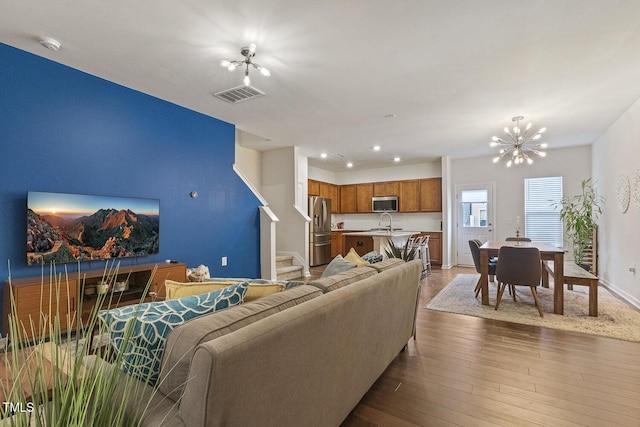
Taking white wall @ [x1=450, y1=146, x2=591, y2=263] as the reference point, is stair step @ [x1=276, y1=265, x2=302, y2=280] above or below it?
below

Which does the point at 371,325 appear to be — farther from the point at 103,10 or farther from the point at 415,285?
the point at 103,10

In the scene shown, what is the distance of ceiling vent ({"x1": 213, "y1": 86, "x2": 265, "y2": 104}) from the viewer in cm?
354

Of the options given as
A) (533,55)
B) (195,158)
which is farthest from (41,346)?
(195,158)

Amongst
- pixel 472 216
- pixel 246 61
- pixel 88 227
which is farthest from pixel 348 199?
pixel 88 227

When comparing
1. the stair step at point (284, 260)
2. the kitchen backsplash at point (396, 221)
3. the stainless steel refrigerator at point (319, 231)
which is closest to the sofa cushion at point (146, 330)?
the stair step at point (284, 260)

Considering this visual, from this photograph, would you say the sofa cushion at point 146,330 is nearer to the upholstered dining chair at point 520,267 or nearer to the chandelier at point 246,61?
the chandelier at point 246,61

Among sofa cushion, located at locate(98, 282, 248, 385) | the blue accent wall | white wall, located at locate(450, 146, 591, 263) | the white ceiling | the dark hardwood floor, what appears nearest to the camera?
sofa cushion, located at locate(98, 282, 248, 385)

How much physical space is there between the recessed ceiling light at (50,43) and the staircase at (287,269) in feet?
13.6

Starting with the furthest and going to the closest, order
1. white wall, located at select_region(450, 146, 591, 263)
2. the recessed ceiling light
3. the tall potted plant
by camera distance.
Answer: white wall, located at select_region(450, 146, 591, 263) → the tall potted plant → the recessed ceiling light

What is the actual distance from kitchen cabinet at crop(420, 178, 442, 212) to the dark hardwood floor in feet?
15.8

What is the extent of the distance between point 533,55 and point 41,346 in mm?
3778

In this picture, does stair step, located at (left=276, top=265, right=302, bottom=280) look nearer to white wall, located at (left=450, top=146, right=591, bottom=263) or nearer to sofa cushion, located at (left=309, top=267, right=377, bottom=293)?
sofa cushion, located at (left=309, top=267, right=377, bottom=293)

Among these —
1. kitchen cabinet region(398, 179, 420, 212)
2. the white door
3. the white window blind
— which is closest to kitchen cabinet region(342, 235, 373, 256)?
kitchen cabinet region(398, 179, 420, 212)

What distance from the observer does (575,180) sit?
20.9ft
